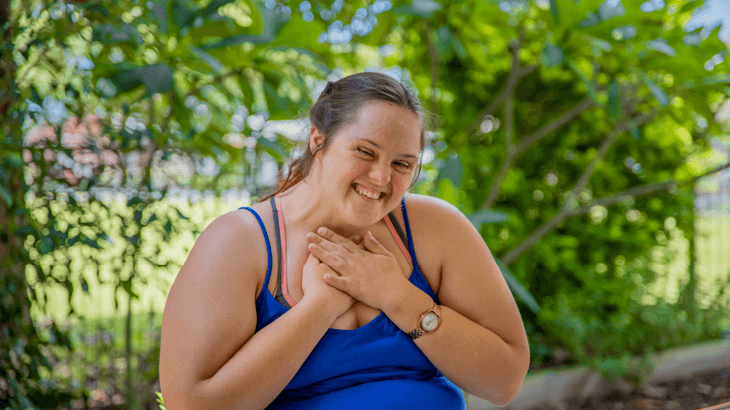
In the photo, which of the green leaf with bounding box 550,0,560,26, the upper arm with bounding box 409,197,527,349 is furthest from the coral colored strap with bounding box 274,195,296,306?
the green leaf with bounding box 550,0,560,26

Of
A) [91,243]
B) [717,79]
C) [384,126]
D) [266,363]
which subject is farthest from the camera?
[717,79]

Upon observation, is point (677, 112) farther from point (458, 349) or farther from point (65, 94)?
point (65, 94)

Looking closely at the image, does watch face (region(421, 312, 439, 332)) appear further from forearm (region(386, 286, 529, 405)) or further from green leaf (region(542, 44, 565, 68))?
green leaf (region(542, 44, 565, 68))

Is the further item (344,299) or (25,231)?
(25,231)

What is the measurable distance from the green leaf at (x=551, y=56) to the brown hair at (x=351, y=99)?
92 cm

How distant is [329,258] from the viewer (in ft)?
4.20

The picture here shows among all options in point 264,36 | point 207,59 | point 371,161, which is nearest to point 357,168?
point 371,161

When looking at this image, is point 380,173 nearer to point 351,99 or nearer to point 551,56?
point 351,99

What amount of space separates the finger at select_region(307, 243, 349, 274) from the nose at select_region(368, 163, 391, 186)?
7.9 inches

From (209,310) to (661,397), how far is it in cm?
335

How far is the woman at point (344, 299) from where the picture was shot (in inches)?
45.6

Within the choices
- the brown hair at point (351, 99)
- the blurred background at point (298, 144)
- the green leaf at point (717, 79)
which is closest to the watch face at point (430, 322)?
the brown hair at point (351, 99)

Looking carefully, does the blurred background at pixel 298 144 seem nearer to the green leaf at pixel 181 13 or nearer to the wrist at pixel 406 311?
the green leaf at pixel 181 13

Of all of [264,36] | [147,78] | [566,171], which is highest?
[264,36]
